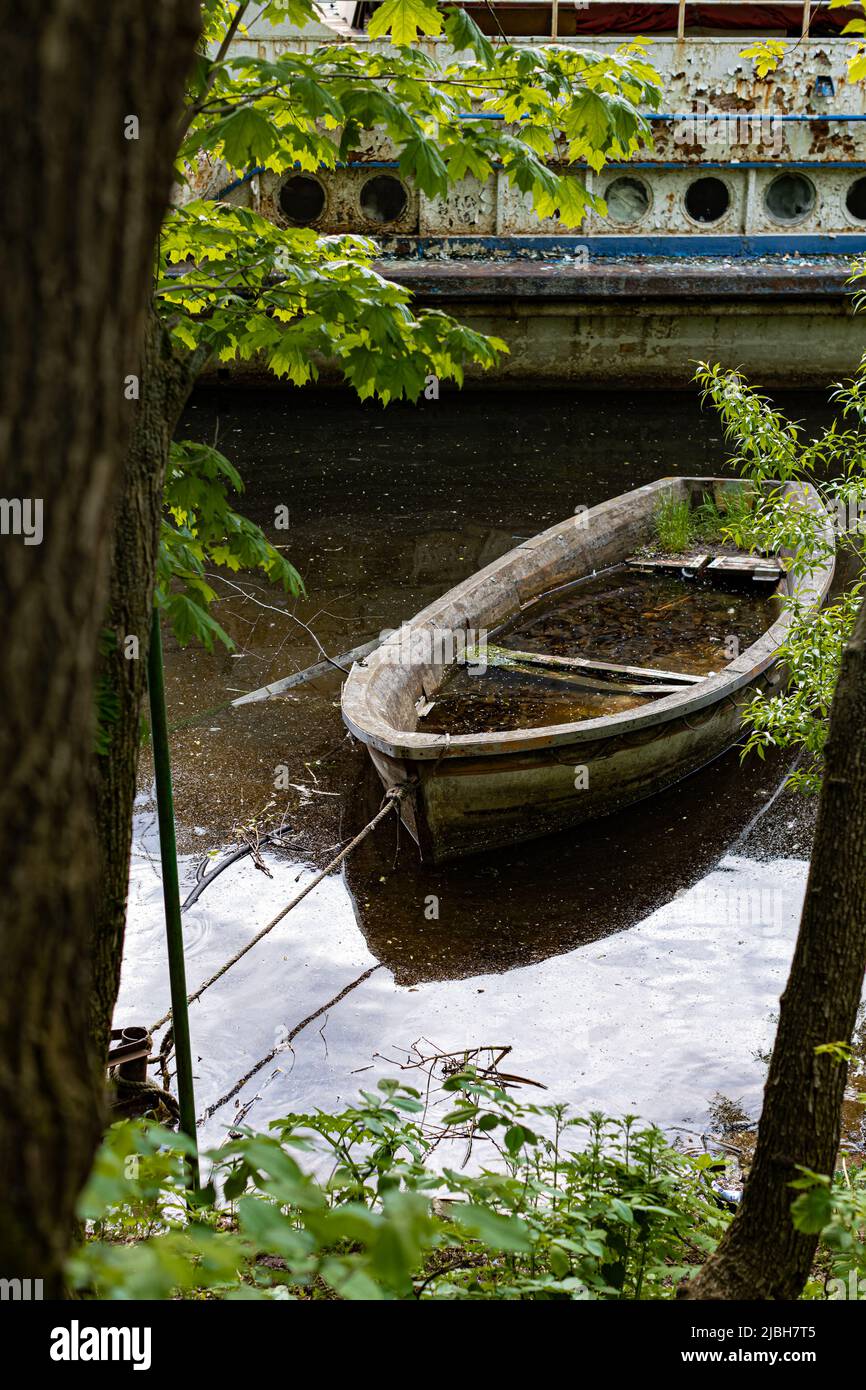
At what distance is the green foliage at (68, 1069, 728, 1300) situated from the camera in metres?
1.19

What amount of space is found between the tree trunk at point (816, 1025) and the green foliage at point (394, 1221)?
27cm

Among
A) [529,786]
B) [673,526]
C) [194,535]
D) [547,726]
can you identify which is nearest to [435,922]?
[529,786]

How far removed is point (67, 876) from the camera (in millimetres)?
1225

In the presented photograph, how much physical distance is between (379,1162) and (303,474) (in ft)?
36.6

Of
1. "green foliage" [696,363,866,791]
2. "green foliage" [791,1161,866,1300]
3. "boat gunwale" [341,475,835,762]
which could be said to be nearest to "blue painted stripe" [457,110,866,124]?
"boat gunwale" [341,475,835,762]

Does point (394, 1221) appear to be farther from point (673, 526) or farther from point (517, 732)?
point (673, 526)

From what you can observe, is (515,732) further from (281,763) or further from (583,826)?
(281,763)

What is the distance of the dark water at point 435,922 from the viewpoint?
489 centimetres

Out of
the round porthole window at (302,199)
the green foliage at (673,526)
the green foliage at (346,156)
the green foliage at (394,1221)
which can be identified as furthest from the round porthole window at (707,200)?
the green foliage at (394,1221)

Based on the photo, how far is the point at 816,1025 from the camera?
2418 millimetres

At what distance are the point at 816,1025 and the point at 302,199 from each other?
1481cm

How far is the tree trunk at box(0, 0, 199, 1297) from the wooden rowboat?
433 cm

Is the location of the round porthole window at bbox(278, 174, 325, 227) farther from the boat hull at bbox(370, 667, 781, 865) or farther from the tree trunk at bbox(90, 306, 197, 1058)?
the tree trunk at bbox(90, 306, 197, 1058)
